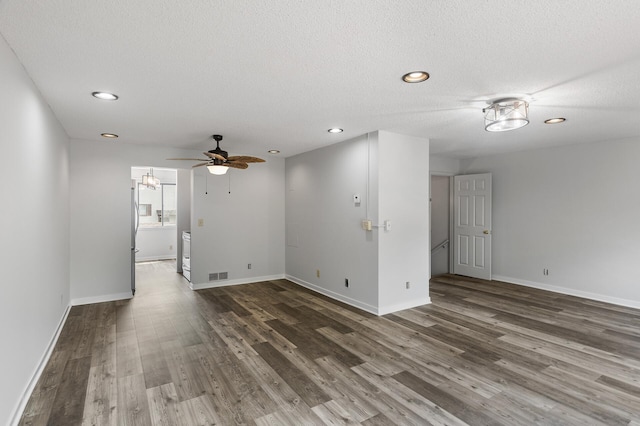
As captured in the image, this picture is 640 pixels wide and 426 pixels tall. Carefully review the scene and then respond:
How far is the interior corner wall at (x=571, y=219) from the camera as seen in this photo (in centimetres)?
496

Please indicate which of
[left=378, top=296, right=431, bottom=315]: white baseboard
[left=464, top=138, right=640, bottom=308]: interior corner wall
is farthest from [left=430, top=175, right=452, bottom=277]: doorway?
[left=378, top=296, right=431, bottom=315]: white baseboard

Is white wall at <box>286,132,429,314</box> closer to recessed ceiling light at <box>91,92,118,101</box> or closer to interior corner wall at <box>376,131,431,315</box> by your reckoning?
interior corner wall at <box>376,131,431,315</box>

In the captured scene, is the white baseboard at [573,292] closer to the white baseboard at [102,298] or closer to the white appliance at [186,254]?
the white appliance at [186,254]

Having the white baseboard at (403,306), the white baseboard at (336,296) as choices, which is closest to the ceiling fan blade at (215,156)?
the white baseboard at (336,296)

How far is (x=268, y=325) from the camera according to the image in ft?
13.5

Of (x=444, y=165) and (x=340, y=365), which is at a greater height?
(x=444, y=165)

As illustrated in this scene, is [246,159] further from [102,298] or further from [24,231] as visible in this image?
[102,298]

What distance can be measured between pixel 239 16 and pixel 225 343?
10.0ft

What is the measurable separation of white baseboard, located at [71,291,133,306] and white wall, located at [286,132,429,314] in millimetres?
3036

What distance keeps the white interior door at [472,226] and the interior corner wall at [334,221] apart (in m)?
3.16

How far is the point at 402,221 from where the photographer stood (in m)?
4.78

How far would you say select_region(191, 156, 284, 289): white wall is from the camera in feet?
19.6

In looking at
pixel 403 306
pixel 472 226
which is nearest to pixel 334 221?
pixel 403 306

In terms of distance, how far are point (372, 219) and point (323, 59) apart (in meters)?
2.66
